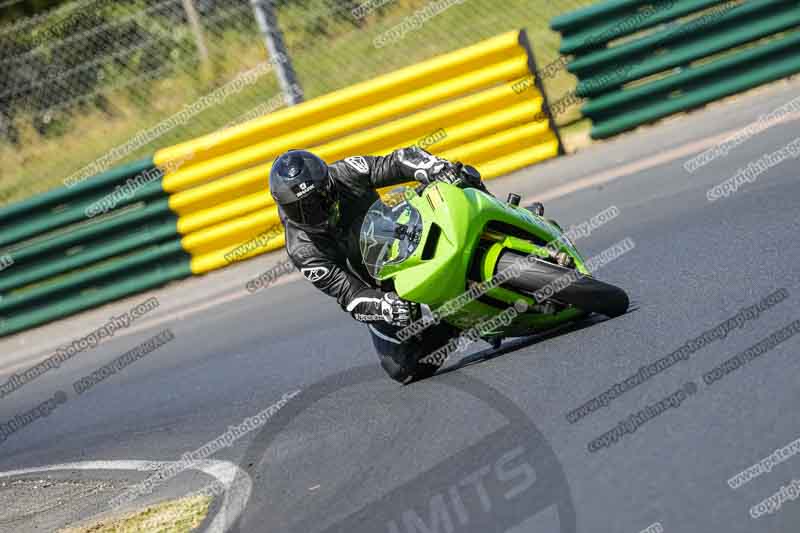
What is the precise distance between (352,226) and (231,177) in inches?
192

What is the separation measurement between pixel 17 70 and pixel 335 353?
575cm

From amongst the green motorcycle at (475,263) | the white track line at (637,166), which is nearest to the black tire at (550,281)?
the green motorcycle at (475,263)

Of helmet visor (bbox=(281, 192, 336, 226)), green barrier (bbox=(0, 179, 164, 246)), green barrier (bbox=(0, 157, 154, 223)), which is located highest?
helmet visor (bbox=(281, 192, 336, 226))

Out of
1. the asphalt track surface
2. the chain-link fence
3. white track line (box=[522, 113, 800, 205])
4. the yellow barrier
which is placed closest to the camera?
the asphalt track surface

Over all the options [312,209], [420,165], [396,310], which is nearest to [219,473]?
[396,310]

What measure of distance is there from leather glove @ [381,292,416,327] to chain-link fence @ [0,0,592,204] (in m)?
5.85

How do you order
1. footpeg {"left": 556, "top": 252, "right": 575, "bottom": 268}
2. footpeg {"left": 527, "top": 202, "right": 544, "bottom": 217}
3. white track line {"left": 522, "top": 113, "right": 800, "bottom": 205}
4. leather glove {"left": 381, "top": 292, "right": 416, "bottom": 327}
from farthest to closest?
1. white track line {"left": 522, "top": 113, "right": 800, "bottom": 205}
2. footpeg {"left": 527, "top": 202, "right": 544, "bottom": 217}
3. leather glove {"left": 381, "top": 292, "right": 416, "bottom": 327}
4. footpeg {"left": 556, "top": 252, "right": 575, "bottom": 268}

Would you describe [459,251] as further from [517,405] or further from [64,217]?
[64,217]

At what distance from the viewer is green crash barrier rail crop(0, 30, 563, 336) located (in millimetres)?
11250

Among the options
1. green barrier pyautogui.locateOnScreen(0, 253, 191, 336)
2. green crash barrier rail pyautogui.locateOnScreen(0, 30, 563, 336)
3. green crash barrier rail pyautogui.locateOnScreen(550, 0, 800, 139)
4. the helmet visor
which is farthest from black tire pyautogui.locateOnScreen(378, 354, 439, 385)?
green barrier pyautogui.locateOnScreen(0, 253, 191, 336)

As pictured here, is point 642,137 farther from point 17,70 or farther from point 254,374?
point 17,70

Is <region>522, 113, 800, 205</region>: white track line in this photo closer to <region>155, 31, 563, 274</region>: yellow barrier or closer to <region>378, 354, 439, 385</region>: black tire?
<region>155, 31, 563, 274</region>: yellow barrier

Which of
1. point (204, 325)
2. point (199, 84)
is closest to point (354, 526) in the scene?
point (204, 325)

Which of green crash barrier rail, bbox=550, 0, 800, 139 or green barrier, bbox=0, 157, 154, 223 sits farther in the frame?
green barrier, bbox=0, 157, 154, 223
